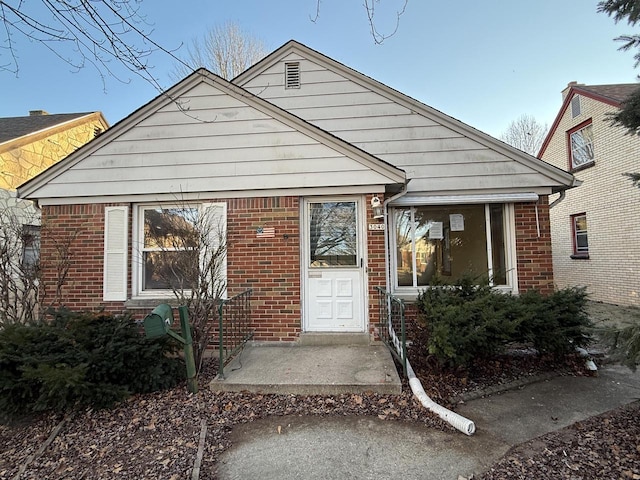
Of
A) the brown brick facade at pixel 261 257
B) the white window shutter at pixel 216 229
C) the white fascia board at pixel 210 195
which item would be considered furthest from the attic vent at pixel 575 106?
the white window shutter at pixel 216 229

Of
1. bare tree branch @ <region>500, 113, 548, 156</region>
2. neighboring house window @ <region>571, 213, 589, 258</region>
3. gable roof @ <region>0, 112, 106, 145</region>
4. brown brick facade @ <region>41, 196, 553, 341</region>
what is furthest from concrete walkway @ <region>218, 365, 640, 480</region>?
bare tree branch @ <region>500, 113, 548, 156</region>

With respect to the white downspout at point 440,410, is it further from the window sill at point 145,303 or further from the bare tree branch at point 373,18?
the window sill at point 145,303

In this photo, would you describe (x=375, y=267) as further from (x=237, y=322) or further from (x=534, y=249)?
(x=534, y=249)

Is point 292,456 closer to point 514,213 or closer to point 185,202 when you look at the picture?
point 185,202

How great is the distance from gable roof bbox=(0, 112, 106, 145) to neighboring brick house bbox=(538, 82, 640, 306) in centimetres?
1590

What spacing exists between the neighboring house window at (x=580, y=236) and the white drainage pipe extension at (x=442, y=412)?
1156 centimetres

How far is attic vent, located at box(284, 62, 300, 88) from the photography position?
718cm

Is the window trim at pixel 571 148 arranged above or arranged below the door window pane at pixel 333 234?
above

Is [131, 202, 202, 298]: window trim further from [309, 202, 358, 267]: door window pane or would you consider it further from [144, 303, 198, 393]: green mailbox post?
[309, 202, 358, 267]: door window pane

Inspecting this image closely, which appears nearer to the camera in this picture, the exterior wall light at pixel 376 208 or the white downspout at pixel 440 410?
the white downspout at pixel 440 410

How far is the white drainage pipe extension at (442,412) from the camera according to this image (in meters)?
3.17

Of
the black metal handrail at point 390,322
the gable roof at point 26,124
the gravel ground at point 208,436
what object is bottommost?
the gravel ground at point 208,436

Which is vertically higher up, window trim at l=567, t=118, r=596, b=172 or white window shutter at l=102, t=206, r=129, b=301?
window trim at l=567, t=118, r=596, b=172

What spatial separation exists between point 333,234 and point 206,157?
246 centimetres
